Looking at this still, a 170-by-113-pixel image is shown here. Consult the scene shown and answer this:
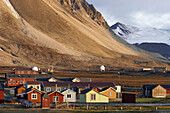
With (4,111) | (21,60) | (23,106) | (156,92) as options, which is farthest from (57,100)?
(21,60)

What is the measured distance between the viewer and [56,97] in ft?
194

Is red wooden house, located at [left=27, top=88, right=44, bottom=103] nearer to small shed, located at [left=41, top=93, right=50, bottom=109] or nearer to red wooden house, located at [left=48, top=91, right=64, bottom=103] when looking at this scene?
red wooden house, located at [left=48, top=91, right=64, bottom=103]

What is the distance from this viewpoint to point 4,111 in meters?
51.2

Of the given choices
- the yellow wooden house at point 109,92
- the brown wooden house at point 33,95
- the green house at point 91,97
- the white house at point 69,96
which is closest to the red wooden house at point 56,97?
the white house at point 69,96

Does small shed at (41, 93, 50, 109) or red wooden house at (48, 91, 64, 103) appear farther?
red wooden house at (48, 91, 64, 103)

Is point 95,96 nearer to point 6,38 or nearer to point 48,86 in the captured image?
point 48,86

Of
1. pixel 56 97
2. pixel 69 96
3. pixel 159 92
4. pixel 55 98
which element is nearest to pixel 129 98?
pixel 69 96

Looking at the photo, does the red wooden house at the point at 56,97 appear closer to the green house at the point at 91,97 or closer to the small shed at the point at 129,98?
the green house at the point at 91,97

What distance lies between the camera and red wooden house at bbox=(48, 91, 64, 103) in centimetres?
5861

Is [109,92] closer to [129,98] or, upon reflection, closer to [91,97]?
[91,97]

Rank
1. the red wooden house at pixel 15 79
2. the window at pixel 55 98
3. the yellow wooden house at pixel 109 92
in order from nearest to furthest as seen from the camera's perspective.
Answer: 1. the window at pixel 55 98
2. the yellow wooden house at pixel 109 92
3. the red wooden house at pixel 15 79

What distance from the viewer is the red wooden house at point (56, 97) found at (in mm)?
58606

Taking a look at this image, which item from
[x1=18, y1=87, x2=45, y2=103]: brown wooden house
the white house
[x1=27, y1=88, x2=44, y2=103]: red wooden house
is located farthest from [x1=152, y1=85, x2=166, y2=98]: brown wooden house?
[x1=27, y1=88, x2=44, y2=103]: red wooden house

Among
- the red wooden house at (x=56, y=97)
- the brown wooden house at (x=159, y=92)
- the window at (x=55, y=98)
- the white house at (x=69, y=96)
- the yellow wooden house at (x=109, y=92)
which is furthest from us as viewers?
the brown wooden house at (x=159, y=92)
